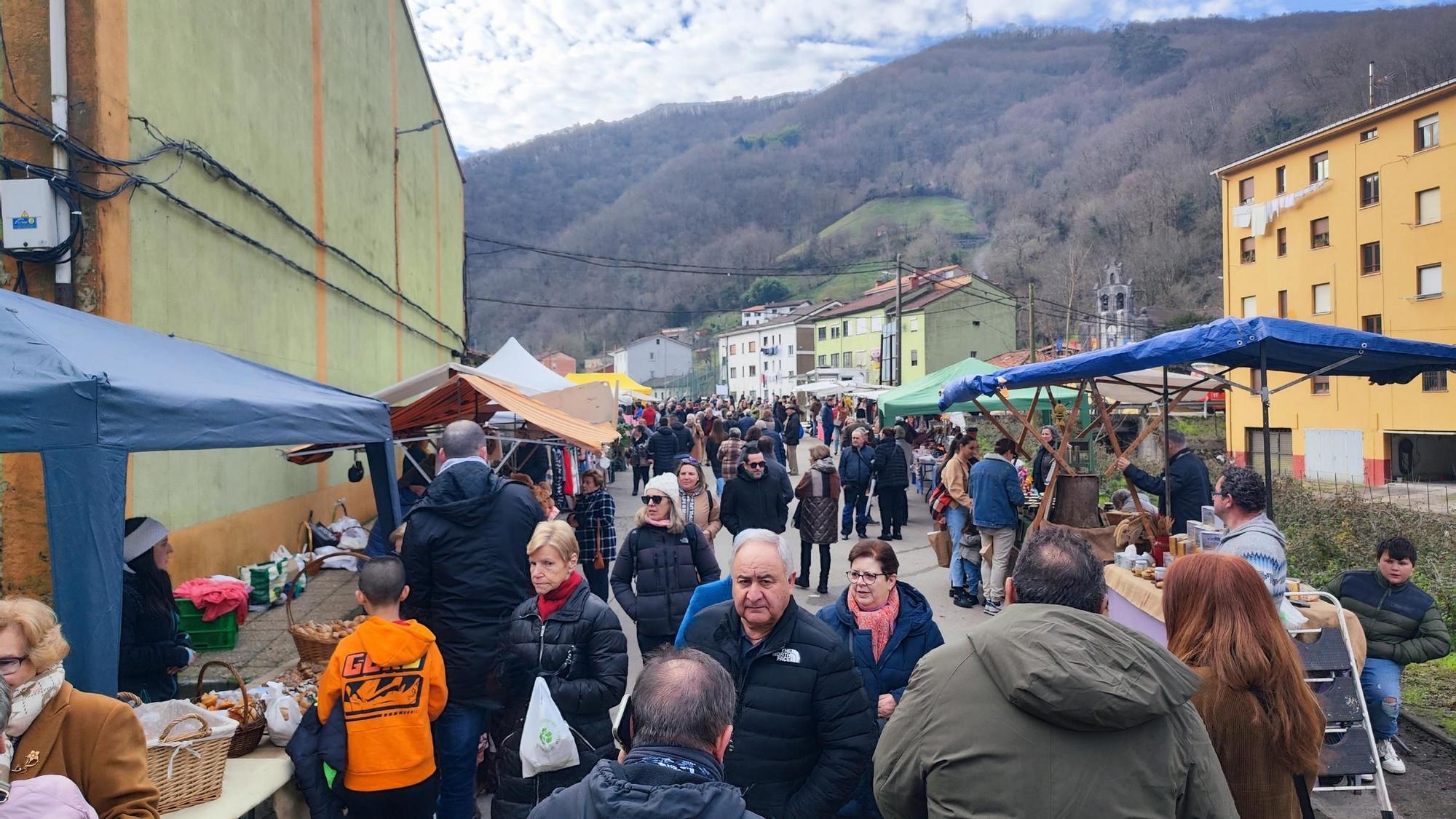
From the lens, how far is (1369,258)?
29188mm

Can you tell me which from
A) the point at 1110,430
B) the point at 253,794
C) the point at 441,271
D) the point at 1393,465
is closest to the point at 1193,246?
the point at 1393,465

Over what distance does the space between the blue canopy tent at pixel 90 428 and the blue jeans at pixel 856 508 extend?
9437 mm

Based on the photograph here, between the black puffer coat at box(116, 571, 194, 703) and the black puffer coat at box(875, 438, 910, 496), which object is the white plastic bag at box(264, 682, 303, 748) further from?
the black puffer coat at box(875, 438, 910, 496)

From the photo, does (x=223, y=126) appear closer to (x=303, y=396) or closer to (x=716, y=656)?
(x=303, y=396)

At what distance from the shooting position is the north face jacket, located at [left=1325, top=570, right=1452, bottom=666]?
15.9 feet

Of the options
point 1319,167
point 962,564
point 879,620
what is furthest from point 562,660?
point 1319,167

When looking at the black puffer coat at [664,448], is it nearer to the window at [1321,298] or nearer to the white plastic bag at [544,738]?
the white plastic bag at [544,738]

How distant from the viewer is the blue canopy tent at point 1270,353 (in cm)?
594

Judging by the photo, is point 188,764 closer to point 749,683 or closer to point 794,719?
point 749,683

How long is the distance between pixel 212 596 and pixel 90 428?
10.9 ft

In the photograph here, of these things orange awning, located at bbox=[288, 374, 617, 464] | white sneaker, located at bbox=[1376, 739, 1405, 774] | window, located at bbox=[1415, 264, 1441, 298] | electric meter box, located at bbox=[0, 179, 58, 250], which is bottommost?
white sneaker, located at bbox=[1376, 739, 1405, 774]

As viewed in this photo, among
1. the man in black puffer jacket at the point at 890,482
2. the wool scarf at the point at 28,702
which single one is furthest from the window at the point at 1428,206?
the wool scarf at the point at 28,702

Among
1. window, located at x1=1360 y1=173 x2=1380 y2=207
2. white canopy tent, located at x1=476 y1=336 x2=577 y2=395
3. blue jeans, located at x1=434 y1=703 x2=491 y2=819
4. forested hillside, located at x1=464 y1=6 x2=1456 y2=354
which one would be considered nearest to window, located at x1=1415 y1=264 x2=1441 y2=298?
window, located at x1=1360 y1=173 x2=1380 y2=207

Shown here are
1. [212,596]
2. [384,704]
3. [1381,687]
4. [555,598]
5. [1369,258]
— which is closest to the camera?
[384,704]
